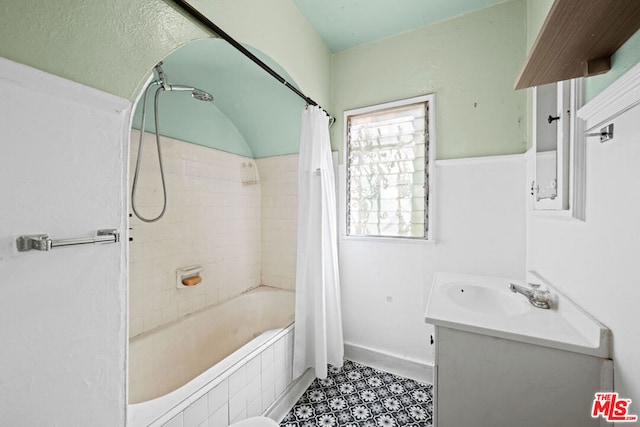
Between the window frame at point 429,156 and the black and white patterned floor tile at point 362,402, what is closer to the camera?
the black and white patterned floor tile at point 362,402

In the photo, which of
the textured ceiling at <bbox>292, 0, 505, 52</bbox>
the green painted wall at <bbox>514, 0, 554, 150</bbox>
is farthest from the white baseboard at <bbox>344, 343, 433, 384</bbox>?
the textured ceiling at <bbox>292, 0, 505, 52</bbox>

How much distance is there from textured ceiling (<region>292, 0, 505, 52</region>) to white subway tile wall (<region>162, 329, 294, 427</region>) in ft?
7.32

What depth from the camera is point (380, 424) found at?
1444 millimetres

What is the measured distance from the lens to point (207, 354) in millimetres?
1964

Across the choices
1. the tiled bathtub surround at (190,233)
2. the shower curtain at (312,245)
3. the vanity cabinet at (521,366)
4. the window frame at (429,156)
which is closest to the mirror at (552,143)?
the vanity cabinet at (521,366)

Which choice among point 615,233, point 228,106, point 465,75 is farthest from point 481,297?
point 228,106

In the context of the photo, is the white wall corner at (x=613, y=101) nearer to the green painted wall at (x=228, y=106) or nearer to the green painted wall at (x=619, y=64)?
the green painted wall at (x=619, y=64)

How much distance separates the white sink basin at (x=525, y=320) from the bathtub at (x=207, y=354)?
0.96m

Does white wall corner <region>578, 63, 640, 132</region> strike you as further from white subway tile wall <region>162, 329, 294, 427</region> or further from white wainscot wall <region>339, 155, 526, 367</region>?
white subway tile wall <region>162, 329, 294, 427</region>

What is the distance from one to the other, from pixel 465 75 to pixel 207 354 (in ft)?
9.40

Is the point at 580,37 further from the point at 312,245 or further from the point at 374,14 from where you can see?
the point at 312,245

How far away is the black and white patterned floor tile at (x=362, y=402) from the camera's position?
1.47m

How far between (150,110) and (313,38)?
133cm

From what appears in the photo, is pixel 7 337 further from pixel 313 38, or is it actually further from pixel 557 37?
pixel 313 38
